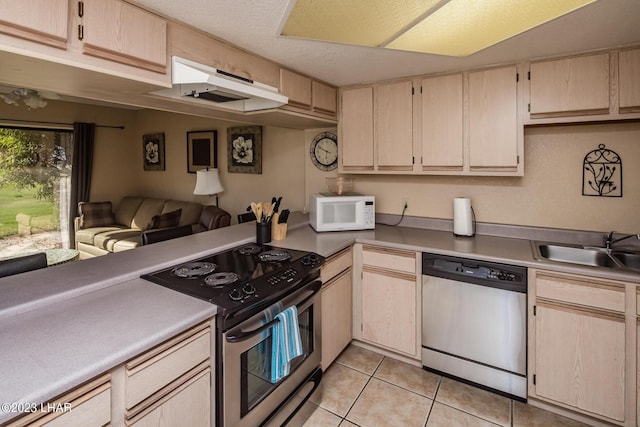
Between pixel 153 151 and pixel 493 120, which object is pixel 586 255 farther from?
pixel 153 151

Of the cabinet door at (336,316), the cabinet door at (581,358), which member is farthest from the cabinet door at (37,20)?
the cabinet door at (581,358)

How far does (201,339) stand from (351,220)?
5.53ft

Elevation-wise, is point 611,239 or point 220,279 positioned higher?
point 611,239

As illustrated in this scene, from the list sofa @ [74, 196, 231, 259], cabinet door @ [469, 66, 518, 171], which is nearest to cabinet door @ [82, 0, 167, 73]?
cabinet door @ [469, 66, 518, 171]

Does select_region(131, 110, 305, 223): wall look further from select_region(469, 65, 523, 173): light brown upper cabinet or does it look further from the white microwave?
select_region(469, 65, 523, 173): light brown upper cabinet

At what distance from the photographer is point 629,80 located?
6.27ft

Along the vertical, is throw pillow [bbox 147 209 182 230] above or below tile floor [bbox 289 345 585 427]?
above

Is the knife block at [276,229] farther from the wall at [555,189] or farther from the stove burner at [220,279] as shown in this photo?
the wall at [555,189]

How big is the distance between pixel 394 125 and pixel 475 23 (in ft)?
3.61

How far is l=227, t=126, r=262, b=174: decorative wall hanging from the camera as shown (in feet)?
13.3

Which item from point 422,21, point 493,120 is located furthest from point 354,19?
point 493,120

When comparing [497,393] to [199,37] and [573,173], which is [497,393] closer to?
[573,173]

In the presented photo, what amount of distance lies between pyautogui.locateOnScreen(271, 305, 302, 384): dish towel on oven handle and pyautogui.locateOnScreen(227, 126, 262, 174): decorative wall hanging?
2.71m

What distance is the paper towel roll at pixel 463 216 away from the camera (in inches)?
98.3
